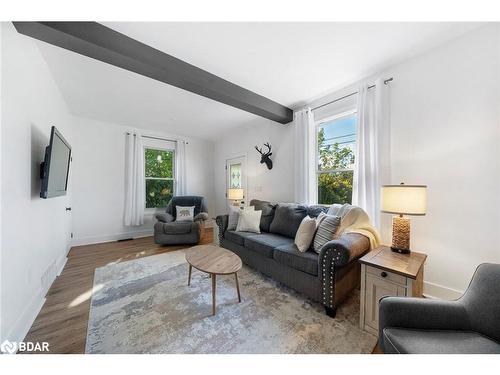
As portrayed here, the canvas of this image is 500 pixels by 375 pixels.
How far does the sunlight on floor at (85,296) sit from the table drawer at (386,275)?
2.73 metres

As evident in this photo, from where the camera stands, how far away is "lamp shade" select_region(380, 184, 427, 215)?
1.52m

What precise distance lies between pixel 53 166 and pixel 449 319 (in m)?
3.15

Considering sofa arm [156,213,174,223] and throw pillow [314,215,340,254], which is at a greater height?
throw pillow [314,215,340,254]

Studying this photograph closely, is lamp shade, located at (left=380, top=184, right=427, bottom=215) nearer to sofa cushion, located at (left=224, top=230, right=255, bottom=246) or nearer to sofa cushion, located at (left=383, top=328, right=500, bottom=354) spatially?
sofa cushion, located at (left=383, top=328, right=500, bottom=354)

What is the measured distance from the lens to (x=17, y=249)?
138 cm

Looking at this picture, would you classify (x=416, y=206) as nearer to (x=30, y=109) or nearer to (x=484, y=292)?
(x=484, y=292)

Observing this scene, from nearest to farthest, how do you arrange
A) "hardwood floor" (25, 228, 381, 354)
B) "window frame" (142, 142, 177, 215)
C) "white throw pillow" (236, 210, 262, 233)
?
"hardwood floor" (25, 228, 381, 354) < "white throw pillow" (236, 210, 262, 233) < "window frame" (142, 142, 177, 215)

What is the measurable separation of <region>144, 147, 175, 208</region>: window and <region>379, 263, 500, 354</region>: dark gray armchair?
4.68m

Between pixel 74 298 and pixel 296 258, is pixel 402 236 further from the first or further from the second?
pixel 74 298

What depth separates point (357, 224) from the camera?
2.03m

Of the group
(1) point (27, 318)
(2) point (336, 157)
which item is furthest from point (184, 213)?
(2) point (336, 157)

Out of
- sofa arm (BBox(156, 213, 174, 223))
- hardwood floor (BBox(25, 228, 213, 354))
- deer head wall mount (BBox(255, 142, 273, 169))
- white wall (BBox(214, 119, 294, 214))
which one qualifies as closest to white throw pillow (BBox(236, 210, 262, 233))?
white wall (BBox(214, 119, 294, 214))

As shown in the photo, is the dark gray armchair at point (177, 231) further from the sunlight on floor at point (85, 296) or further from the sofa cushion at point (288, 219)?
the sofa cushion at point (288, 219)
